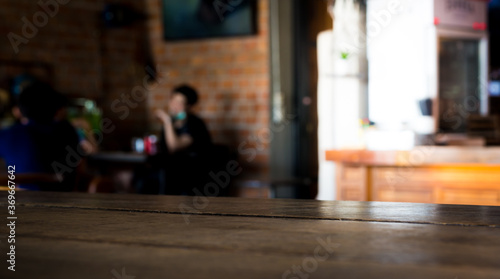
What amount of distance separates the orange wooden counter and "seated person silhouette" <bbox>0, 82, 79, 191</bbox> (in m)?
1.23

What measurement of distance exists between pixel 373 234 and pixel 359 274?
0.19 m

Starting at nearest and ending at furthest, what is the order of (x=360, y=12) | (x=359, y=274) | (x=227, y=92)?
(x=359, y=274), (x=360, y=12), (x=227, y=92)

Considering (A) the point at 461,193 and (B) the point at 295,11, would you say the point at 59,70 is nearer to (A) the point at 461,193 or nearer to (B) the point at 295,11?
(B) the point at 295,11

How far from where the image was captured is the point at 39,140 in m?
2.15

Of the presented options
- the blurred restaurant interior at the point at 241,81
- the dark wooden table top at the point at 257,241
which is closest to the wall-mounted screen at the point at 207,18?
the blurred restaurant interior at the point at 241,81

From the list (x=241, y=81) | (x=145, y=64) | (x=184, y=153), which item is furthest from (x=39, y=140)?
(x=145, y=64)

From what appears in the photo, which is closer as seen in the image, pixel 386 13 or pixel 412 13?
pixel 386 13

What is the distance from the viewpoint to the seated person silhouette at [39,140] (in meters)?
2.12

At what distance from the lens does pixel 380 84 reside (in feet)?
11.5

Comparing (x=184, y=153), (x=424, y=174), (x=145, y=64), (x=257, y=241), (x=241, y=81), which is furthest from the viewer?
(x=145, y=64)

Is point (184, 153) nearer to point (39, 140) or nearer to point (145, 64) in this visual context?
point (145, 64)

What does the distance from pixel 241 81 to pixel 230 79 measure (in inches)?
4.0

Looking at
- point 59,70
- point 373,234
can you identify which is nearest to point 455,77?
point 59,70

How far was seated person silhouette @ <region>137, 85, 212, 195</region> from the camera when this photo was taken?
3711mm
